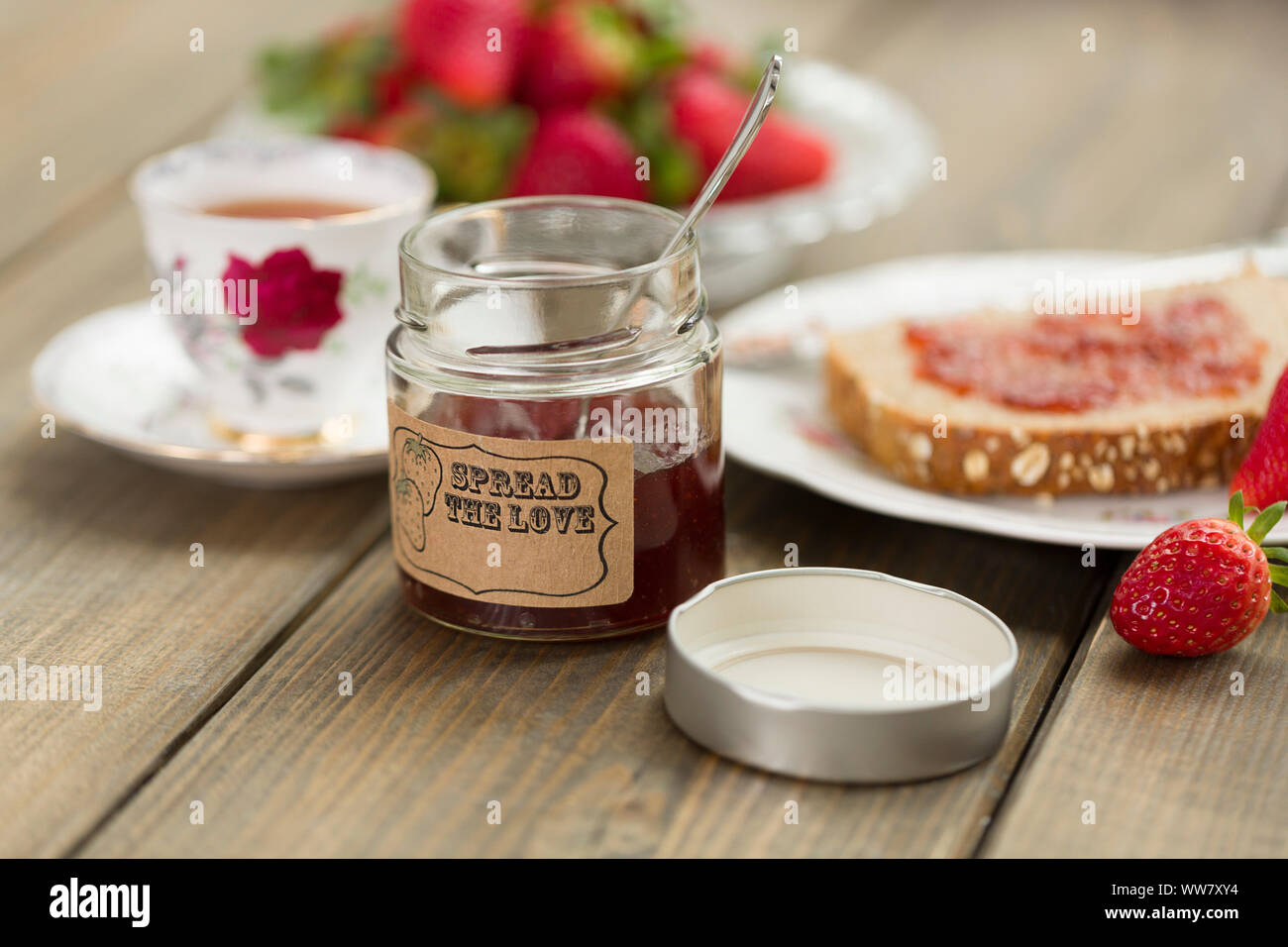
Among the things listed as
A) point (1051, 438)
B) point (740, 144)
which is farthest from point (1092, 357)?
point (740, 144)

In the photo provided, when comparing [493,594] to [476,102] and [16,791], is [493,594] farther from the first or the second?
[476,102]

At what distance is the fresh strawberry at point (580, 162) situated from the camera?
Result: 1.75 metres

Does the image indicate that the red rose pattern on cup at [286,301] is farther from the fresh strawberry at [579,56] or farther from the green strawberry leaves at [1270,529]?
the green strawberry leaves at [1270,529]

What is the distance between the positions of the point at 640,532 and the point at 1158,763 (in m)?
0.38

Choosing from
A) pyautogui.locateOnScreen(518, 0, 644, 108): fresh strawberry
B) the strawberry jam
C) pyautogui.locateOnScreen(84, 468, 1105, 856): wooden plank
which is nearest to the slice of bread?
pyautogui.locateOnScreen(84, 468, 1105, 856): wooden plank

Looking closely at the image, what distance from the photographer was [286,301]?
133 centimetres

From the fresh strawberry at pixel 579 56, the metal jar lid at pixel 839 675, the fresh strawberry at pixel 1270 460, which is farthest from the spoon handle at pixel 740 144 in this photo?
the fresh strawberry at pixel 579 56

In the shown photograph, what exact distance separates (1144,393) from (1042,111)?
4.14 ft

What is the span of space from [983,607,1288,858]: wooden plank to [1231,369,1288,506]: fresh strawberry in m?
0.14

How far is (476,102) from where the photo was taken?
1.84 meters

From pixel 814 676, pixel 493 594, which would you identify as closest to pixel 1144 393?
pixel 814 676

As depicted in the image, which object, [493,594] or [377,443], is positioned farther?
[377,443]

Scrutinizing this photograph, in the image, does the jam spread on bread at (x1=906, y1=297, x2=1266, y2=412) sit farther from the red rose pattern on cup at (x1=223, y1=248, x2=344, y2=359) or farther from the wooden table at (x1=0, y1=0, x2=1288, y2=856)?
the red rose pattern on cup at (x1=223, y1=248, x2=344, y2=359)

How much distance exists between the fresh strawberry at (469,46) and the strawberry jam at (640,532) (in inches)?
34.7
